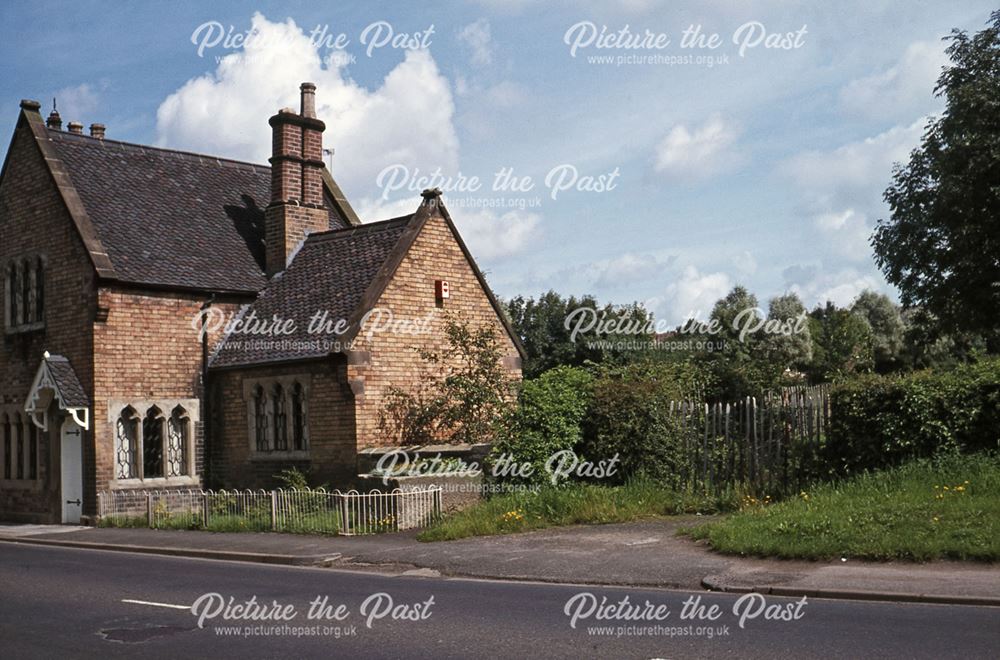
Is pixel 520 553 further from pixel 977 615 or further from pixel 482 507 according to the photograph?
pixel 977 615

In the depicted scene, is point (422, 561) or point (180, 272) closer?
point (422, 561)

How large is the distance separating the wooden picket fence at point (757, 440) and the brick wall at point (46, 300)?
1323 cm

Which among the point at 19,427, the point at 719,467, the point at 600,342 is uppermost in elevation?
the point at 600,342

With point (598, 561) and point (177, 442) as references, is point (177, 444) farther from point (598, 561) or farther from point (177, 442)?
point (598, 561)

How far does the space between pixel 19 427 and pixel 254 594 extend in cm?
1591

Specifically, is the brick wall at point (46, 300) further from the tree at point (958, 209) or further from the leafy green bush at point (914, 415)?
the tree at point (958, 209)

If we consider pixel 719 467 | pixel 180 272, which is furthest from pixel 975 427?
pixel 180 272

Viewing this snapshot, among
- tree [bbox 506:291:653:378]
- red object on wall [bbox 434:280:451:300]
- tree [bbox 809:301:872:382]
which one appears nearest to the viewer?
red object on wall [bbox 434:280:451:300]

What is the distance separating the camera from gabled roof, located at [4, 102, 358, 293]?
2386 cm

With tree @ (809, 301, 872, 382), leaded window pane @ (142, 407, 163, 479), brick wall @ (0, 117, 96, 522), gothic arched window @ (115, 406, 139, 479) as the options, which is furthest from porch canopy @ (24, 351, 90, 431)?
tree @ (809, 301, 872, 382)

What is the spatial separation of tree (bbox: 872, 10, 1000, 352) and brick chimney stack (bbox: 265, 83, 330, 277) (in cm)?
1880

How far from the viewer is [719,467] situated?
61.4 ft

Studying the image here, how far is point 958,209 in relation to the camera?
31375 millimetres

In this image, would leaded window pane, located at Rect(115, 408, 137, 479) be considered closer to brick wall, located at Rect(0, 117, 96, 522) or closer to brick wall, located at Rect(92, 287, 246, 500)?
brick wall, located at Rect(92, 287, 246, 500)
